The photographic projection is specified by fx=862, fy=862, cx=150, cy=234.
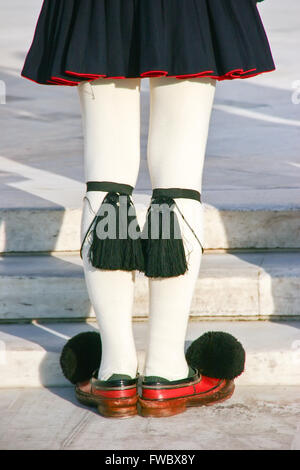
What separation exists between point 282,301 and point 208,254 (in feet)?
1.16

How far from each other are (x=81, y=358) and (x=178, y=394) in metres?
0.26

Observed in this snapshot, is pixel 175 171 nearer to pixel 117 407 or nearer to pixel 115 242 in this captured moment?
pixel 115 242

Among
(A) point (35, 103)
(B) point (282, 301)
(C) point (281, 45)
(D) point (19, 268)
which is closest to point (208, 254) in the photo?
(B) point (282, 301)

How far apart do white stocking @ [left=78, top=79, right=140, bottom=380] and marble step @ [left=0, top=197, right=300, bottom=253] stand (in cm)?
76

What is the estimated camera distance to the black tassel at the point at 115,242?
1.84 meters

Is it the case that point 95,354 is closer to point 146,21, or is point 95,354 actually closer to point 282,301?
point 282,301

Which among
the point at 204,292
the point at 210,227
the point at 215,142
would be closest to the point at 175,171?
the point at 204,292

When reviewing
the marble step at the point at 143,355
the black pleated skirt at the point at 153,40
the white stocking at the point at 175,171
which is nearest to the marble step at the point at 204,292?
the marble step at the point at 143,355

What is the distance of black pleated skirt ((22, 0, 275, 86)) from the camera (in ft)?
5.74

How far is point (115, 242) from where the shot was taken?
1.84m

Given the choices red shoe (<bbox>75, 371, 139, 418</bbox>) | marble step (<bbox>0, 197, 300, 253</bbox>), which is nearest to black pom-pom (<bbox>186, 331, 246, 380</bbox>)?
red shoe (<bbox>75, 371, 139, 418</bbox>)

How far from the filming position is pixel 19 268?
2.50 metres

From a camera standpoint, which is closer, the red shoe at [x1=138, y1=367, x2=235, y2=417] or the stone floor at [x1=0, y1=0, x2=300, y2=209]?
the red shoe at [x1=138, y1=367, x2=235, y2=417]

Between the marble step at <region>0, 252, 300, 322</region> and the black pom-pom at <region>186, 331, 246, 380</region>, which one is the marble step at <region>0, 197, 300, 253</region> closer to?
the marble step at <region>0, 252, 300, 322</region>
